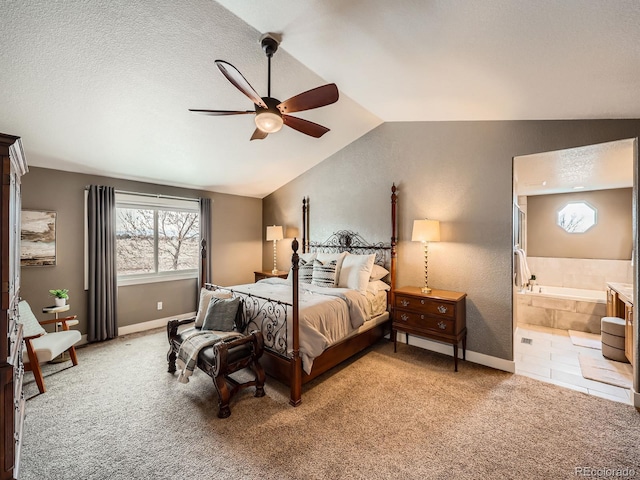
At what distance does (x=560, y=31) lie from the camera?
1.59m

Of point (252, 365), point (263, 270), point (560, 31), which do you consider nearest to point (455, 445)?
point (252, 365)

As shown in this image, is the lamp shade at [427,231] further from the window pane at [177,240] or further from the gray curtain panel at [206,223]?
the window pane at [177,240]

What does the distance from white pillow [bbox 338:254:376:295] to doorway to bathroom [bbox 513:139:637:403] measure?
5.65ft

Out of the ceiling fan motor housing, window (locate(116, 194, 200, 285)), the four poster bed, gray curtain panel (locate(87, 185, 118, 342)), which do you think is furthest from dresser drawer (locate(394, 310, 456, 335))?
gray curtain panel (locate(87, 185, 118, 342))

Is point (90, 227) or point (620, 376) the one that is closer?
point (620, 376)

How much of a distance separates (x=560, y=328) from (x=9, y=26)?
7067mm

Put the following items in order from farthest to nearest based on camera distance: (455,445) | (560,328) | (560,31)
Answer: (560,328) → (455,445) → (560,31)

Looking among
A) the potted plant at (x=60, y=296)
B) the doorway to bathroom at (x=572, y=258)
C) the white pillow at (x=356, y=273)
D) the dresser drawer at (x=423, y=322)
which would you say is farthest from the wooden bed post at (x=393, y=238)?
the potted plant at (x=60, y=296)

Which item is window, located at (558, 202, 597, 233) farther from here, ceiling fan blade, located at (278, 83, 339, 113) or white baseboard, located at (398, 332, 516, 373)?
ceiling fan blade, located at (278, 83, 339, 113)

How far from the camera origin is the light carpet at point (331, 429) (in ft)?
5.93

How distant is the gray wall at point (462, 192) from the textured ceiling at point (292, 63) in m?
0.24

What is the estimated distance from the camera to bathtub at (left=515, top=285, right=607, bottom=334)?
4.18 meters

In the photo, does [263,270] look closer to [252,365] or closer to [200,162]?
[200,162]

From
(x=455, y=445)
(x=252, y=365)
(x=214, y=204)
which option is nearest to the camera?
(x=455, y=445)
